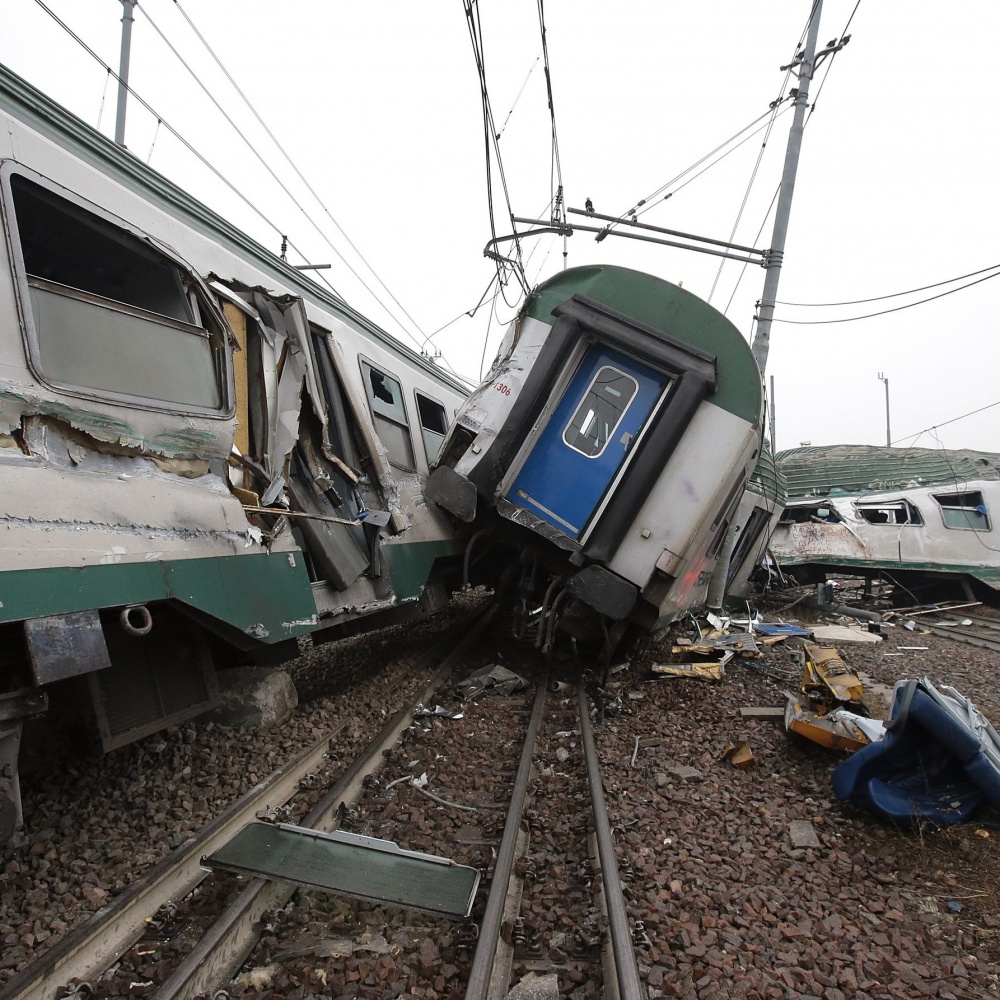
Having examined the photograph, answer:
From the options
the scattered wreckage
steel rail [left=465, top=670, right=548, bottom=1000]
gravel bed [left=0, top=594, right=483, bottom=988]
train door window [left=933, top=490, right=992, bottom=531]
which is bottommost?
gravel bed [left=0, top=594, right=483, bottom=988]

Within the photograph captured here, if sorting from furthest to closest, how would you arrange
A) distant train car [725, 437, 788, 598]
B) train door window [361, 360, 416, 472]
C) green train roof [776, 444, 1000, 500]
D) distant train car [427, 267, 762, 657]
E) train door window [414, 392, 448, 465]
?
1. green train roof [776, 444, 1000, 500]
2. distant train car [725, 437, 788, 598]
3. train door window [414, 392, 448, 465]
4. train door window [361, 360, 416, 472]
5. distant train car [427, 267, 762, 657]

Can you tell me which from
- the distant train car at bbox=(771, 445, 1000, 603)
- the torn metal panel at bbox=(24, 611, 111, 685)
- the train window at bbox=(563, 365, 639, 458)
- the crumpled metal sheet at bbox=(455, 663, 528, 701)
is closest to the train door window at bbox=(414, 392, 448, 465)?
the train window at bbox=(563, 365, 639, 458)

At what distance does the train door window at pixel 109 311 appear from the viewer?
8.55 feet

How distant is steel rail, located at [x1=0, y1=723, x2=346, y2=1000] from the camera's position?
2.01 m

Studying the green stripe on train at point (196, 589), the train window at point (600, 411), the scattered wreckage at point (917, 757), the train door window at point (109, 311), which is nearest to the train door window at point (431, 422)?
the train window at point (600, 411)

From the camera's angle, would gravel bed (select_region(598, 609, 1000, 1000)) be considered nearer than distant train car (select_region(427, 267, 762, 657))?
Yes

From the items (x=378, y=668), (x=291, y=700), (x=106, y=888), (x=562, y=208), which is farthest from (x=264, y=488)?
(x=562, y=208)

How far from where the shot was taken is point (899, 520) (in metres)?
14.0

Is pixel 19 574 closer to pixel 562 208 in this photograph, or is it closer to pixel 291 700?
pixel 291 700

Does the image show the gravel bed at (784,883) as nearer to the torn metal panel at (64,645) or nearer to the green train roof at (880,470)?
the torn metal panel at (64,645)

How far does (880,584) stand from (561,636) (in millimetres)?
11321

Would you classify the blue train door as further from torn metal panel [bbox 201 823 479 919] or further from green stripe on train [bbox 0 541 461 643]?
torn metal panel [bbox 201 823 479 919]

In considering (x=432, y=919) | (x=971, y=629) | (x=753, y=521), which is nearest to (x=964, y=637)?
(x=971, y=629)

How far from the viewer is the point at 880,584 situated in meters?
15.6
